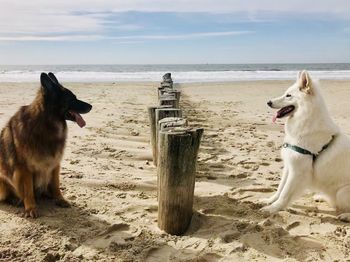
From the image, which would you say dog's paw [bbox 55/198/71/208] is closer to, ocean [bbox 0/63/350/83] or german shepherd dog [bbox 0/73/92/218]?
german shepherd dog [bbox 0/73/92/218]

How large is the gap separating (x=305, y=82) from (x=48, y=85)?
2.72 m

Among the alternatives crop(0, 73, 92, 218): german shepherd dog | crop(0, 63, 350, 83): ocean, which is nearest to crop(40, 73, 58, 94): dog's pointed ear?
crop(0, 73, 92, 218): german shepherd dog

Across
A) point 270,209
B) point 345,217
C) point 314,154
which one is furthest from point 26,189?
point 345,217

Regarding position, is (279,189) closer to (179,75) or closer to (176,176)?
(176,176)

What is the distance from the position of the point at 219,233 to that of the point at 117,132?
5152 mm

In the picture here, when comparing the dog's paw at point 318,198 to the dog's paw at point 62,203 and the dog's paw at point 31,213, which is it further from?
the dog's paw at point 31,213

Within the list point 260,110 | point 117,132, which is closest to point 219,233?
point 117,132

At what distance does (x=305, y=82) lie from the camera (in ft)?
13.7

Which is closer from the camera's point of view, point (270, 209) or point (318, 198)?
point (270, 209)

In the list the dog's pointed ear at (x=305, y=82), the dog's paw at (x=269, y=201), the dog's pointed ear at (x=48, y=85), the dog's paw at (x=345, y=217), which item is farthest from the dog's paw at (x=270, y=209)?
the dog's pointed ear at (x=48, y=85)

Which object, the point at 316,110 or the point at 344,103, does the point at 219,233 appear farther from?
the point at 344,103

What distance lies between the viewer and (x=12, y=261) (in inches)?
125

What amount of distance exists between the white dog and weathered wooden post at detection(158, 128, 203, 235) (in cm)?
108

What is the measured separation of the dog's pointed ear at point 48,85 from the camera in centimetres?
379
